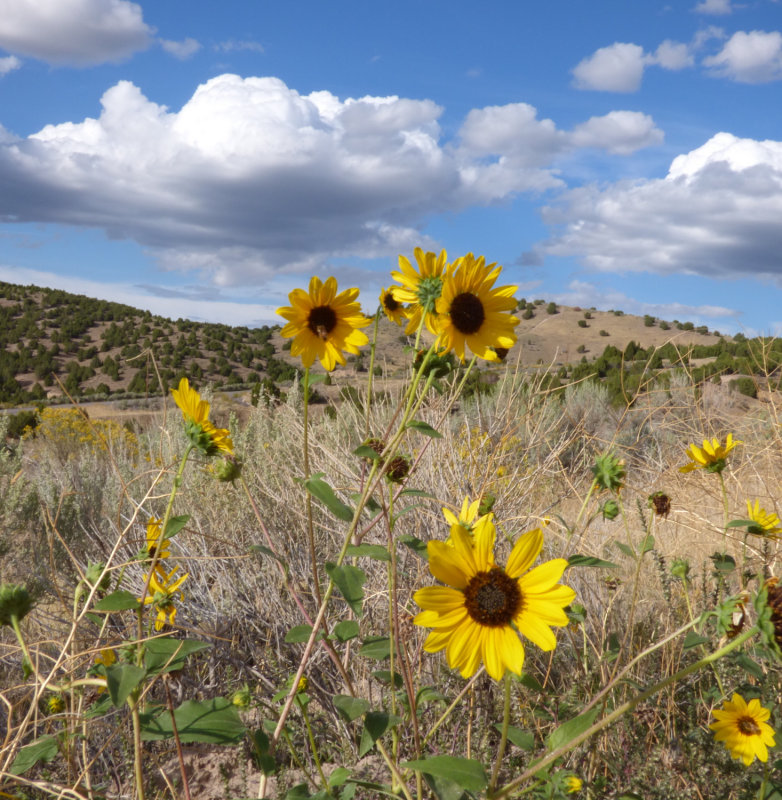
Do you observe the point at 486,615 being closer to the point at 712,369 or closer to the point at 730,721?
the point at 730,721

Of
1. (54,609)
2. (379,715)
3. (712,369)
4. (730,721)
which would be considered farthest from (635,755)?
(712,369)

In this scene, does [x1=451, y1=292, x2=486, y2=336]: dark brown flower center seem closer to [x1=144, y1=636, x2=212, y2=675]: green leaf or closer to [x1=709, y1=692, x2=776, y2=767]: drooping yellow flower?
[x1=144, y1=636, x2=212, y2=675]: green leaf

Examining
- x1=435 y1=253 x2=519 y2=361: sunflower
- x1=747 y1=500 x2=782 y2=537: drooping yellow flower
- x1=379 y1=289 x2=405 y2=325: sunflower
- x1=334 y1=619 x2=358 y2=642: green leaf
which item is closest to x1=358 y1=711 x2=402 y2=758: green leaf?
x1=334 y1=619 x2=358 y2=642: green leaf

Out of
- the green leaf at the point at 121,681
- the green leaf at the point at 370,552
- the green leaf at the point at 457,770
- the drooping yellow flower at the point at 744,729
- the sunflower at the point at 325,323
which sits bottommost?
the drooping yellow flower at the point at 744,729

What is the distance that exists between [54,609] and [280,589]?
1537mm

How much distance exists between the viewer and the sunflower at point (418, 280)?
1.35 meters

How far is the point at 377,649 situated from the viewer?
1.39 metres

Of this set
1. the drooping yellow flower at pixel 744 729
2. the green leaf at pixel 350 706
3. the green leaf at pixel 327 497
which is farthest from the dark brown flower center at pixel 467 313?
the drooping yellow flower at pixel 744 729

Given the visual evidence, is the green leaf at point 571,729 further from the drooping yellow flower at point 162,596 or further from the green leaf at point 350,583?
the drooping yellow flower at point 162,596

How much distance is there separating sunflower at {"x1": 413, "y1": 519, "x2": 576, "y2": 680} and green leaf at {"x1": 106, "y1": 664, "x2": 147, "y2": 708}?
457 millimetres

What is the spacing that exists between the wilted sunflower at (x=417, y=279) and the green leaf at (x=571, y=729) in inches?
30.8

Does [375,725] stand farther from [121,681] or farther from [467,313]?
[467,313]

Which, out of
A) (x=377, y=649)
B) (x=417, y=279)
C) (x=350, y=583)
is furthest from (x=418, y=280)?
(x=377, y=649)

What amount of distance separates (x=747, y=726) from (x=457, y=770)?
97 cm
